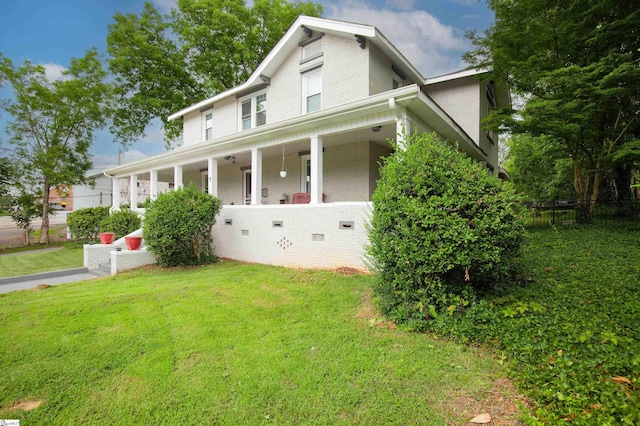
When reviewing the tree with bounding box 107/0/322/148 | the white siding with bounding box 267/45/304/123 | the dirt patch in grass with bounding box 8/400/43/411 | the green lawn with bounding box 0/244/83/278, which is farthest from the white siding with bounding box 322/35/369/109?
the tree with bounding box 107/0/322/148

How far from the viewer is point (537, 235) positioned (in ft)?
29.7

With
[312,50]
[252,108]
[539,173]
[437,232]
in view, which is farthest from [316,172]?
[539,173]

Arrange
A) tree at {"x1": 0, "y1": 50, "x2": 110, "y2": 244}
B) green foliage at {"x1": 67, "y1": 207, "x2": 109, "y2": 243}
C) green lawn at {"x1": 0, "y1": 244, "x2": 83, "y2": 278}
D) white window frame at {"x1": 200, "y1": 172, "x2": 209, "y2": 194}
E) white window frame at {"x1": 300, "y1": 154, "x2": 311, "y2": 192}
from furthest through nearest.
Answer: tree at {"x1": 0, "y1": 50, "x2": 110, "y2": 244} < white window frame at {"x1": 200, "y1": 172, "x2": 209, "y2": 194} < green foliage at {"x1": 67, "y1": 207, "x2": 109, "y2": 243} < white window frame at {"x1": 300, "y1": 154, "x2": 311, "y2": 192} < green lawn at {"x1": 0, "y1": 244, "x2": 83, "y2": 278}

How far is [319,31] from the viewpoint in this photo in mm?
10578

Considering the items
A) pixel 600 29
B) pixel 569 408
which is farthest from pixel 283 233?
pixel 600 29

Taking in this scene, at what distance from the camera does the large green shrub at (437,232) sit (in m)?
3.63

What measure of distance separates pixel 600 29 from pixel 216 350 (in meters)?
13.2

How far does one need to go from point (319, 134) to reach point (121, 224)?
30.5 feet

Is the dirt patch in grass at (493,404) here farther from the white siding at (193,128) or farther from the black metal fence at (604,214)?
the white siding at (193,128)

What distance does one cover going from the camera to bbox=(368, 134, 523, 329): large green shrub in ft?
11.9

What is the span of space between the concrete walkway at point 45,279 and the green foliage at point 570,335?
31.2 ft

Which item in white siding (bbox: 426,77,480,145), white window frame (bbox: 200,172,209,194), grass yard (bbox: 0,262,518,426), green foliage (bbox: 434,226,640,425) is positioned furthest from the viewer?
white window frame (bbox: 200,172,209,194)

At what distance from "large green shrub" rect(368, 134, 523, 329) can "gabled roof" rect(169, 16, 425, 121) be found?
6.47 meters

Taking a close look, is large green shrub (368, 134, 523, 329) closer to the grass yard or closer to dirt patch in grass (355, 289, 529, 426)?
the grass yard
